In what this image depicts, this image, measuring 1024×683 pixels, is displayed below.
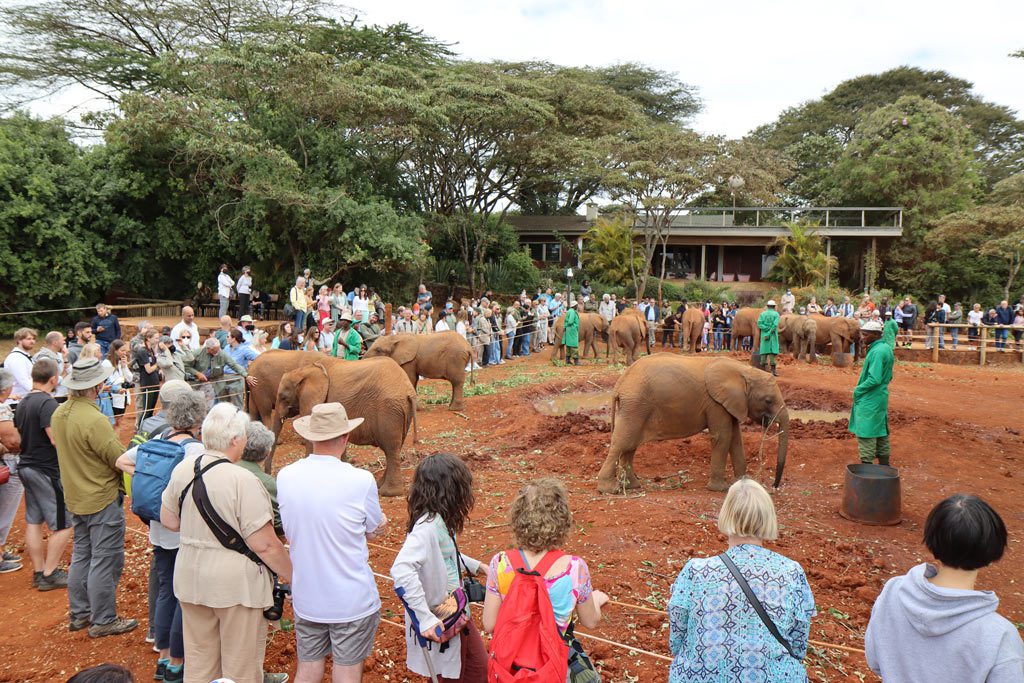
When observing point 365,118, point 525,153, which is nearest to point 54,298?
point 365,118

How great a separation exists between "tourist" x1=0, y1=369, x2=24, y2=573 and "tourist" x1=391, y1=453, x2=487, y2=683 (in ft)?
14.3

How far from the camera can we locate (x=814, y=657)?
503 centimetres

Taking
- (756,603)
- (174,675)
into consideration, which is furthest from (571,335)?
(756,603)

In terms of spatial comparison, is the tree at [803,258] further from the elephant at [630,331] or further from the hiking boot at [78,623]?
the hiking boot at [78,623]

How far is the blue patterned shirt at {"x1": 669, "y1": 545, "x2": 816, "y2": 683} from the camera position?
9.69 ft

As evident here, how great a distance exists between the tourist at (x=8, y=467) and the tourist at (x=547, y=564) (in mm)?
4830

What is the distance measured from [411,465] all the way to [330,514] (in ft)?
21.3

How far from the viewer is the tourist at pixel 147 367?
10477mm

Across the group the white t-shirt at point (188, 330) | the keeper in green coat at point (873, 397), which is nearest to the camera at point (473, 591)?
the keeper in green coat at point (873, 397)

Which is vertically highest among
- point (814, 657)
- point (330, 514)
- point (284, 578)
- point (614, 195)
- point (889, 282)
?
point (614, 195)

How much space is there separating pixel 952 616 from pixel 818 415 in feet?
39.6

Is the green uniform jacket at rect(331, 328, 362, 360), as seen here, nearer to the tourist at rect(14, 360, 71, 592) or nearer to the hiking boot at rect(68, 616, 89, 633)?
the tourist at rect(14, 360, 71, 592)

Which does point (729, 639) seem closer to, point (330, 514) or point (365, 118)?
point (330, 514)

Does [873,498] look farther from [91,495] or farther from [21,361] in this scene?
[21,361]
